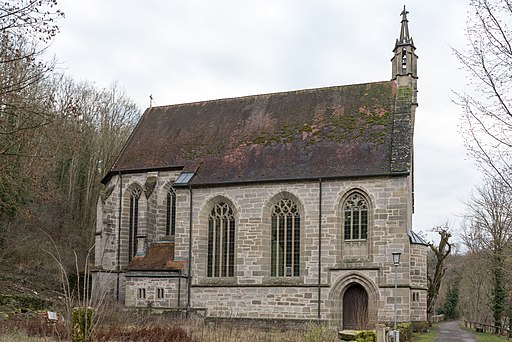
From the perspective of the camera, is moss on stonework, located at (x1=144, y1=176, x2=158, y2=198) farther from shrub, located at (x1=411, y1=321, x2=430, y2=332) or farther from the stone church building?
shrub, located at (x1=411, y1=321, x2=430, y2=332)

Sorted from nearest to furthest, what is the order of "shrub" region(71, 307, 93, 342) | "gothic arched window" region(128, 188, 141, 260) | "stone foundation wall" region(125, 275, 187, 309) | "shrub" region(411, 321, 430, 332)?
"shrub" region(71, 307, 93, 342) → "shrub" region(411, 321, 430, 332) → "stone foundation wall" region(125, 275, 187, 309) → "gothic arched window" region(128, 188, 141, 260)

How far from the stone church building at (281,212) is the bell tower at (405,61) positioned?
0.06m

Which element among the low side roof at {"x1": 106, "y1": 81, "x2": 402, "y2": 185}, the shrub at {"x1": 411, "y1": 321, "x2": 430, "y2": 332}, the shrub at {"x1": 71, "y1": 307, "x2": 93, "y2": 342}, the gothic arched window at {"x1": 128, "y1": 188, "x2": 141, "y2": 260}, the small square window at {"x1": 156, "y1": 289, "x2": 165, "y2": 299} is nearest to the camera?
the shrub at {"x1": 71, "y1": 307, "x2": 93, "y2": 342}

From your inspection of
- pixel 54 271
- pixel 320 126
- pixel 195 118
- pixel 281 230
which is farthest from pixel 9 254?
pixel 320 126

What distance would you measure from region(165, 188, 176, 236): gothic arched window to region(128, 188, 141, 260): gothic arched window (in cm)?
172

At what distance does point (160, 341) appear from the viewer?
1517cm

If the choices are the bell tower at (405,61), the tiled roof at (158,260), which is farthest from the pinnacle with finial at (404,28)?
the tiled roof at (158,260)

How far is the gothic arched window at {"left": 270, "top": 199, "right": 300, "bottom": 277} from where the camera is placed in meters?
27.6

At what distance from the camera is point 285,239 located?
28.0 meters

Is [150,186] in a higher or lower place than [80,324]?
higher

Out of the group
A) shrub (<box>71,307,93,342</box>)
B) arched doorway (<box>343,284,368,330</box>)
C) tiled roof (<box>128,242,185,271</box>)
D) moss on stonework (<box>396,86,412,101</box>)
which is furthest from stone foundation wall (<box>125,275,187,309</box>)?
shrub (<box>71,307,93,342</box>)

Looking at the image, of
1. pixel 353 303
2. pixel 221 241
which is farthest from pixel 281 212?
pixel 353 303

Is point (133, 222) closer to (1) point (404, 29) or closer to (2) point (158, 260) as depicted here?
(2) point (158, 260)

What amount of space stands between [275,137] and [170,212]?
6.75 m
